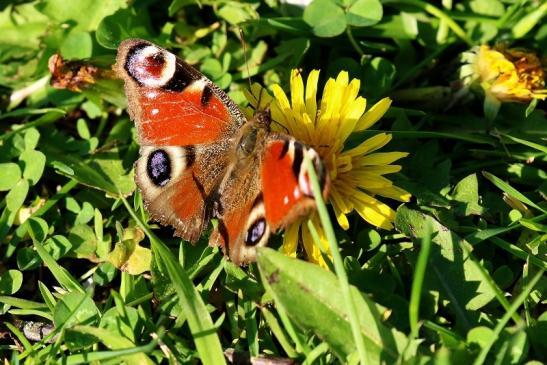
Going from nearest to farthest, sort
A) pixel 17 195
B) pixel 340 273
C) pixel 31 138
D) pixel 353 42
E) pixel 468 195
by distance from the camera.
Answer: pixel 340 273 → pixel 468 195 → pixel 17 195 → pixel 31 138 → pixel 353 42

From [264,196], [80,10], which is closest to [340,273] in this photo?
[264,196]

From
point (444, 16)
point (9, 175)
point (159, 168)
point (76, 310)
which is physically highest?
point (444, 16)

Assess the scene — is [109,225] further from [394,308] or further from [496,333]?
[496,333]

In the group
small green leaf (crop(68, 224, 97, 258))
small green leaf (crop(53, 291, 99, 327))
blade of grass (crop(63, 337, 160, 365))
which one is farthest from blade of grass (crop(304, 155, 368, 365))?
small green leaf (crop(68, 224, 97, 258))

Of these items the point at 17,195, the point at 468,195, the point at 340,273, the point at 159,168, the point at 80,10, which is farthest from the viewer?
the point at 80,10

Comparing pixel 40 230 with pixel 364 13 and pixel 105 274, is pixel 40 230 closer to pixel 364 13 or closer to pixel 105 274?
pixel 105 274

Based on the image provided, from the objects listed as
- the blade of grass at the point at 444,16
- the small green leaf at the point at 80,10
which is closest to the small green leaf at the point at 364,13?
the blade of grass at the point at 444,16

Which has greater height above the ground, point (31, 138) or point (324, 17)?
point (324, 17)

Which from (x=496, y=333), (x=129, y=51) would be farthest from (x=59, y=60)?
(x=496, y=333)
